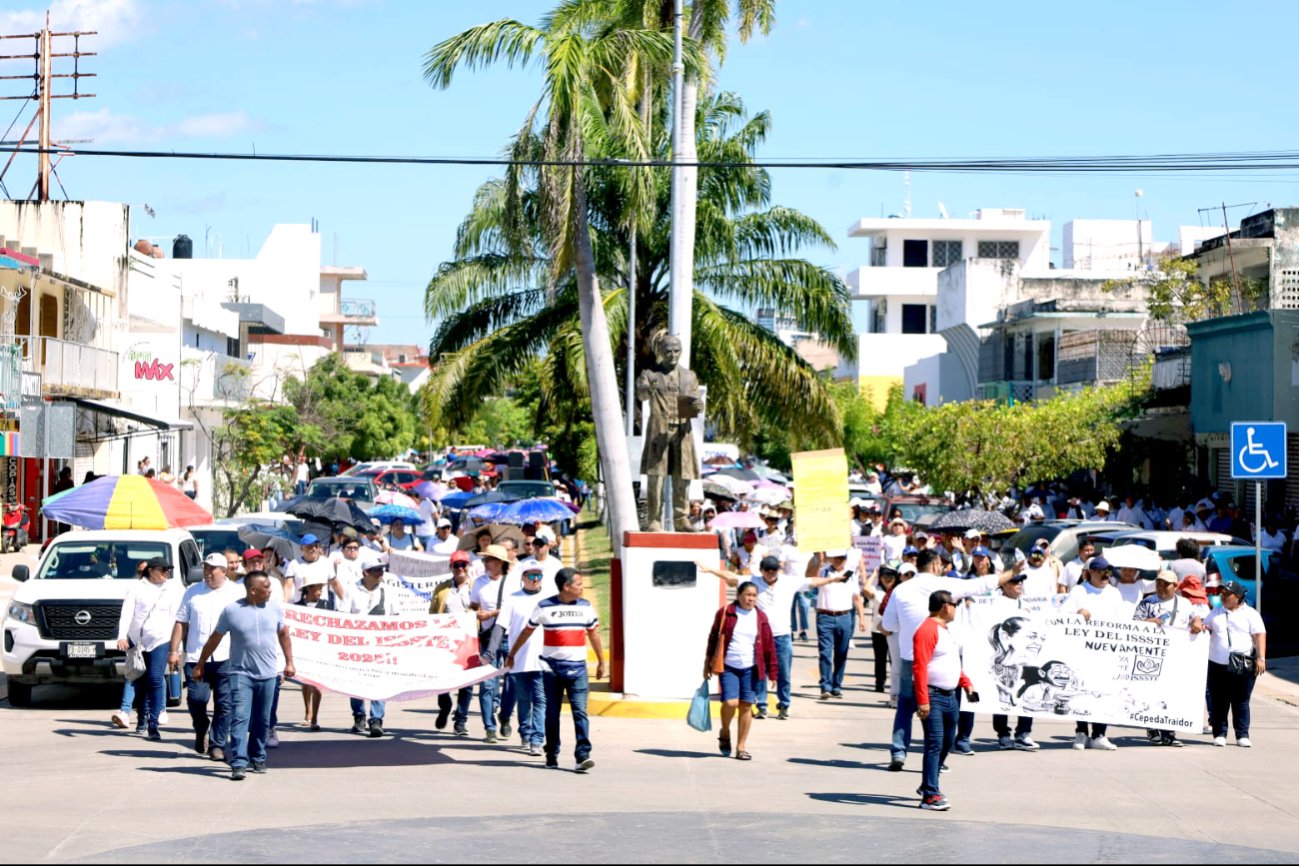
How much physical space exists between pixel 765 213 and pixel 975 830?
2604cm

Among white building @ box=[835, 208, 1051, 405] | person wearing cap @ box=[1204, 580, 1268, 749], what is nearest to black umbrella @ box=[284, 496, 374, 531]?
person wearing cap @ box=[1204, 580, 1268, 749]

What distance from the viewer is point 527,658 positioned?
14.2 meters

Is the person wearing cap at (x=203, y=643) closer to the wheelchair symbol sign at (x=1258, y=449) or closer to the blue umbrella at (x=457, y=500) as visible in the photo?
the wheelchair symbol sign at (x=1258, y=449)

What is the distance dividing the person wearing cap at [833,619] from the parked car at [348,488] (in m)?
19.5

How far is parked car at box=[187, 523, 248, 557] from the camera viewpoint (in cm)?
2130

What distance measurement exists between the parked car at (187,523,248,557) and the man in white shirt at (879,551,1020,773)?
9.17 m

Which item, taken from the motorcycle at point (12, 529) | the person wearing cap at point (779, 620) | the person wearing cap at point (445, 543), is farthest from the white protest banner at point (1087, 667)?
the motorcycle at point (12, 529)

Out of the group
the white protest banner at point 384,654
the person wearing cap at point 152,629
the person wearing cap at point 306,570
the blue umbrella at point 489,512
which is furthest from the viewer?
the blue umbrella at point 489,512

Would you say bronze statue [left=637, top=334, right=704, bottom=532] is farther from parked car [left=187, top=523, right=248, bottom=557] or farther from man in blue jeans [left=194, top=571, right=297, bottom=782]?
man in blue jeans [left=194, top=571, right=297, bottom=782]

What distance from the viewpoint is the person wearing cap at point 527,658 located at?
559 inches

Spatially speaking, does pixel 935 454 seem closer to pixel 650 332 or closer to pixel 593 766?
pixel 650 332

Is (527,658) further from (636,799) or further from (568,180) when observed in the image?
(568,180)

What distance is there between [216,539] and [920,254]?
70853 millimetres

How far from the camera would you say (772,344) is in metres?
→ 34.7
